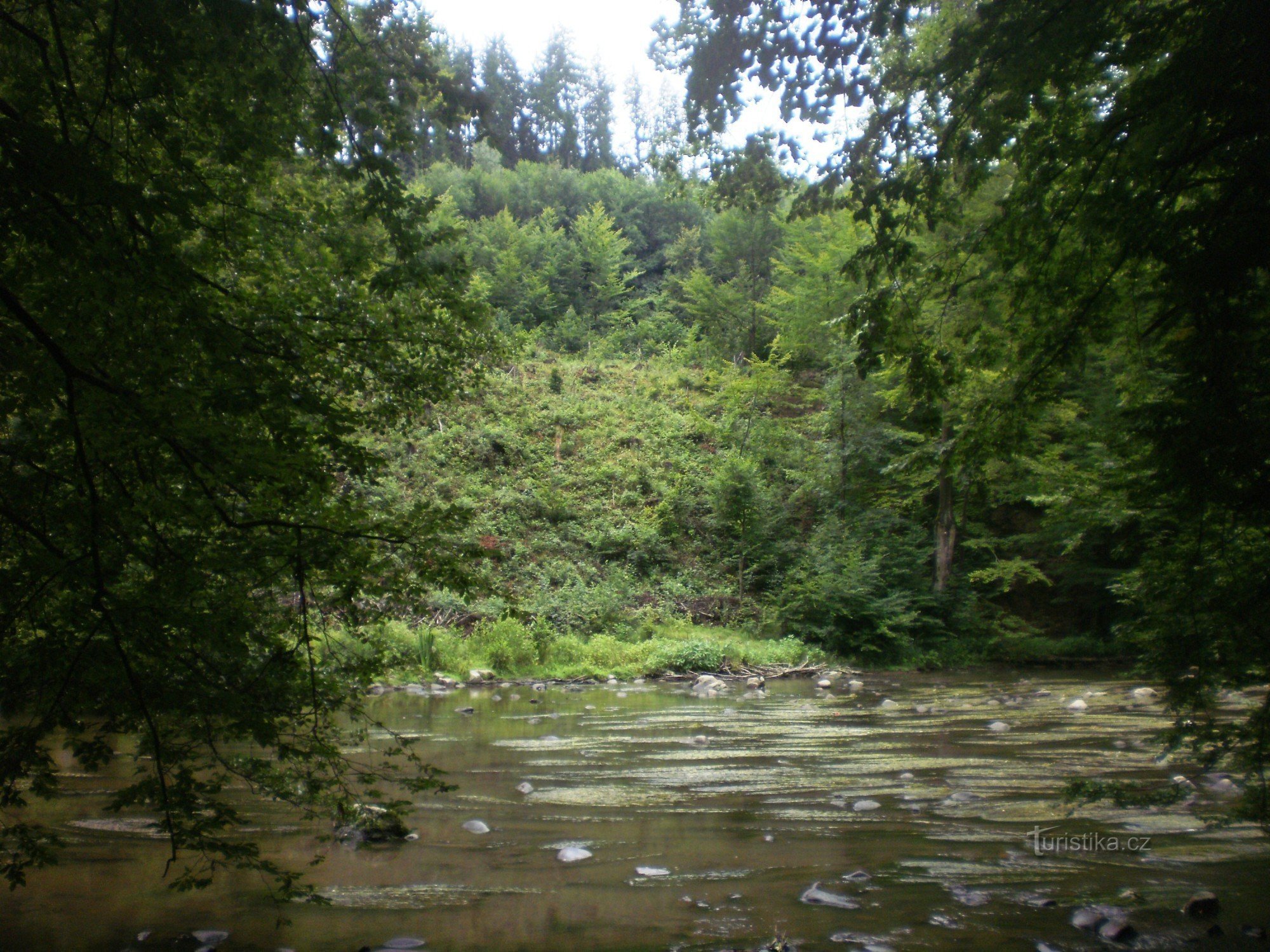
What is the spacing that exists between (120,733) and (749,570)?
56.5ft

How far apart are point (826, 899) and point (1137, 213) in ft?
11.1

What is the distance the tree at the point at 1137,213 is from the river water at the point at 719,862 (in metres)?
1.09

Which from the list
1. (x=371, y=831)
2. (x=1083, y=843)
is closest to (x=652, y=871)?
(x=371, y=831)

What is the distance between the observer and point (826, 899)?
11.3ft

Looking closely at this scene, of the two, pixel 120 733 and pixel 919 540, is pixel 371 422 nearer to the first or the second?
pixel 120 733

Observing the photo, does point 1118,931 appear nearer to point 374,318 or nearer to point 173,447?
point 173,447

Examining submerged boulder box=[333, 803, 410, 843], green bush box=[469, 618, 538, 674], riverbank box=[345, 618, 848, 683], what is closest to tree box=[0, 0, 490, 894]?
submerged boulder box=[333, 803, 410, 843]

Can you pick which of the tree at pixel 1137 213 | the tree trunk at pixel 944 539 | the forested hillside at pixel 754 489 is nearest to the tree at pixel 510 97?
the forested hillside at pixel 754 489

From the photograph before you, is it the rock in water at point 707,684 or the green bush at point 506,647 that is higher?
the green bush at point 506,647

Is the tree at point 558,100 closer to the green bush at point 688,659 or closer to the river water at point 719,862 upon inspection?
the green bush at point 688,659

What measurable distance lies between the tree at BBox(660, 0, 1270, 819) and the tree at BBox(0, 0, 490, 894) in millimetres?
2879

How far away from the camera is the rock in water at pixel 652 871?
3789mm

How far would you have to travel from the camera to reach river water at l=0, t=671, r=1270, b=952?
3129 millimetres

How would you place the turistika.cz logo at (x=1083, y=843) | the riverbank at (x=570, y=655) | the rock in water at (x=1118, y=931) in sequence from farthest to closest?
the riverbank at (x=570, y=655)
the turistika.cz logo at (x=1083, y=843)
the rock in water at (x=1118, y=931)
